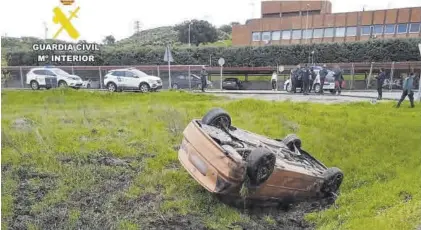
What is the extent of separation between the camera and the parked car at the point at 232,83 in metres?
19.0

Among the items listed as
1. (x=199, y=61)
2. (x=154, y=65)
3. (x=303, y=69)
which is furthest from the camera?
(x=199, y=61)

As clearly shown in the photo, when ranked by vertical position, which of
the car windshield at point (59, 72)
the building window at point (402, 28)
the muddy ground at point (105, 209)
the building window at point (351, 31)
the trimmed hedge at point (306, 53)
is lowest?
the muddy ground at point (105, 209)

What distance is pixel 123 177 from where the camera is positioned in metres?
5.20

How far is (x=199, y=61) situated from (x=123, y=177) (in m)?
16.4

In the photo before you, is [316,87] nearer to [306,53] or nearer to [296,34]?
[306,53]

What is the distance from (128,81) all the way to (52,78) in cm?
273

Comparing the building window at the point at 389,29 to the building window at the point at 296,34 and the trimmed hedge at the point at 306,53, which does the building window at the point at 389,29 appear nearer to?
the trimmed hedge at the point at 306,53

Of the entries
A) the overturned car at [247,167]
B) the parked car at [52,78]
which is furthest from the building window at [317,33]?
the overturned car at [247,167]

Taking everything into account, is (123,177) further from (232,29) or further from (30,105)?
(232,29)

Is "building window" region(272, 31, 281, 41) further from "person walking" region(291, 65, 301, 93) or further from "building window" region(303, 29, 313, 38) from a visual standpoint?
"person walking" region(291, 65, 301, 93)

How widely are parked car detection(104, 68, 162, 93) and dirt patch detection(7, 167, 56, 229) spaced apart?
9.84 meters

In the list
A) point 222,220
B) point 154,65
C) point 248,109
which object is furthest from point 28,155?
point 154,65

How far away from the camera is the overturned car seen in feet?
13.9

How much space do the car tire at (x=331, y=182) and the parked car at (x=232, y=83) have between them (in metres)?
13.8
